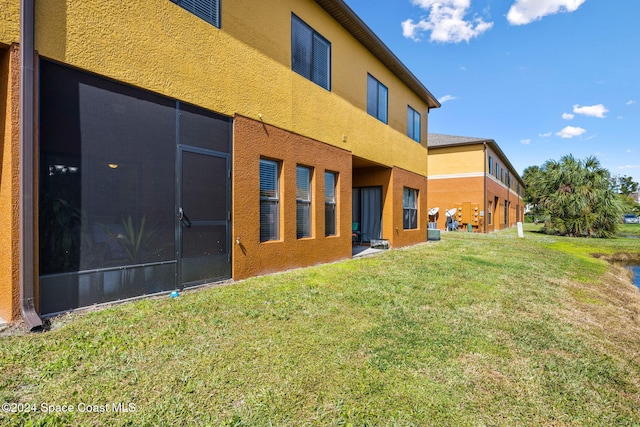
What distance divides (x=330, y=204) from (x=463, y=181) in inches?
783

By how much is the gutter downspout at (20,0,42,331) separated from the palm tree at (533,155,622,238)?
28021mm

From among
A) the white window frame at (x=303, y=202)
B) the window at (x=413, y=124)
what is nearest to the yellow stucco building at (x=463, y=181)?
the window at (x=413, y=124)

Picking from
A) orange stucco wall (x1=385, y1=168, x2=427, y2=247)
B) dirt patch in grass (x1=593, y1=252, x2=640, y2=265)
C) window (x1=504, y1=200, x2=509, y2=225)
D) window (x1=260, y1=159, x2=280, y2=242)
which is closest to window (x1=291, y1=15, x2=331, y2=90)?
window (x1=260, y1=159, x2=280, y2=242)

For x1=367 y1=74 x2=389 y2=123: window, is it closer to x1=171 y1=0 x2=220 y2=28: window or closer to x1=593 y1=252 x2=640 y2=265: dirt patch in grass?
x1=171 y1=0 x2=220 y2=28: window

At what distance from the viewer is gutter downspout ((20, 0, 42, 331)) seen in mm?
3516

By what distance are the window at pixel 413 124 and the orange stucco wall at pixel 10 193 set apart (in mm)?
12718

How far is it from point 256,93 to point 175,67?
1.76m

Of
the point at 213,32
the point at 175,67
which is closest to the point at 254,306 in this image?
the point at 175,67

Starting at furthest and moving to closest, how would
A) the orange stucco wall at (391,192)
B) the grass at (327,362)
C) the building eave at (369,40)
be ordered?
the orange stucco wall at (391,192) → the building eave at (369,40) → the grass at (327,362)

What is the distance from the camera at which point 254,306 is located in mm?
4656

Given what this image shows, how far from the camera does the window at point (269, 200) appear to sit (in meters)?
6.86

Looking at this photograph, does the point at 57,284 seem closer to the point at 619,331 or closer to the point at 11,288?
the point at 11,288

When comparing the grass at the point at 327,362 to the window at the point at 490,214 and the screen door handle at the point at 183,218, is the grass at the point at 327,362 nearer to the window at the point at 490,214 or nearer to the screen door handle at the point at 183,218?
the screen door handle at the point at 183,218

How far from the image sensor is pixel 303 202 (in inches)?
319
